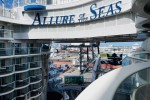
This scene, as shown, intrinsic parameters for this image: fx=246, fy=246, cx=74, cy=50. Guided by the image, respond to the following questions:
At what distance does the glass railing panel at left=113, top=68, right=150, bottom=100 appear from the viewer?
4.08 meters

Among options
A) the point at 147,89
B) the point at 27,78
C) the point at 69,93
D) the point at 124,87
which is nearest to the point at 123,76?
the point at 124,87

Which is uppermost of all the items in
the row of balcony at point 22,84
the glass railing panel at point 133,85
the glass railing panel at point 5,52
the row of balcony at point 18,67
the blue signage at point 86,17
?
the blue signage at point 86,17

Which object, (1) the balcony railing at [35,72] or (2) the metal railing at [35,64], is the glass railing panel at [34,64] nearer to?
(2) the metal railing at [35,64]

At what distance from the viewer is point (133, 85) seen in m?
4.89

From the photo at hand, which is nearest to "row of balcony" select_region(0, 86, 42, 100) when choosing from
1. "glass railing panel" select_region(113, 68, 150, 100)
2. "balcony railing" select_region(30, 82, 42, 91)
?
"balcony railing" select_region(30, 82, 42, 91)

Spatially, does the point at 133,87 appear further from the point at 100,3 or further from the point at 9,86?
the point at 9,86

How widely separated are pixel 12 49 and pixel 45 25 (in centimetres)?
537

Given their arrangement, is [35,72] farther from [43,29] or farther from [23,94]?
[43,29]

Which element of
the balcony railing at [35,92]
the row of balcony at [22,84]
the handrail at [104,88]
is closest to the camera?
the handrail at [104,88]

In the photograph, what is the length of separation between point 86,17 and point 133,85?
55.3 ft

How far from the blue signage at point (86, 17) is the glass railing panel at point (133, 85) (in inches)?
493

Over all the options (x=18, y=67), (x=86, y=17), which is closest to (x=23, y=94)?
(x=18, y=67)

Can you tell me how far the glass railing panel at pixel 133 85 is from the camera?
13.4ft

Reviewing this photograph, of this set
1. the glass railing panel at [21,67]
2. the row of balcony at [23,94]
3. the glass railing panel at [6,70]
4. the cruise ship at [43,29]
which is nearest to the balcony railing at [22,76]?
the cruise ship at [43,29]
